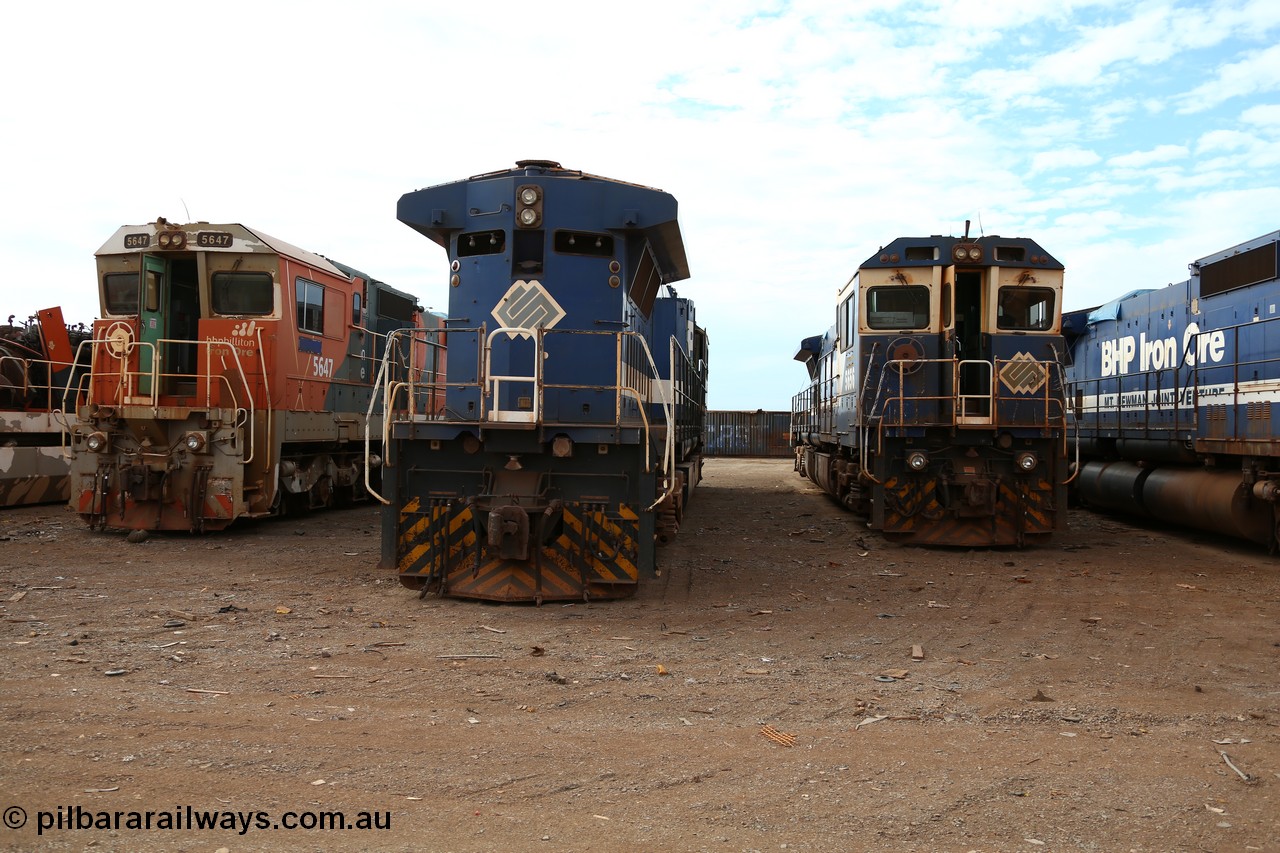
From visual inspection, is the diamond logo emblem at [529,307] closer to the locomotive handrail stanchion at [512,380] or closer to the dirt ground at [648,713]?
the locomotive handrail stanchion at [512,380]

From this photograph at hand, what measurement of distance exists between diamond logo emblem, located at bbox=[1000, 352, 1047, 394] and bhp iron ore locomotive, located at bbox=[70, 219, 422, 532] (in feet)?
31.6

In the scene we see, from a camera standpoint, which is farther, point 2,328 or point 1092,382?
point 1092,382

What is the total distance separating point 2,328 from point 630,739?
53.1 ft

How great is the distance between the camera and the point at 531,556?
316 inches

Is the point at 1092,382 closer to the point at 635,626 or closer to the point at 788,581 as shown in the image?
the point at 788,581

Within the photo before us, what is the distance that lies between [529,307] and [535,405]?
4.54 feet

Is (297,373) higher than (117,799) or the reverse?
higher

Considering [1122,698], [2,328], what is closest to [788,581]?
[1122,698]

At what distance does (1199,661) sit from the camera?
6418 mm

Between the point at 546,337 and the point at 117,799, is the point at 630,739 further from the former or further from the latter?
the point at 546,337

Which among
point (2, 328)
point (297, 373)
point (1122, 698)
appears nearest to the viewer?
point (1122, 698)

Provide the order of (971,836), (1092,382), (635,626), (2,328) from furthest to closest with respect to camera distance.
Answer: (1092,382), (2,328), (635,626), (971,836)

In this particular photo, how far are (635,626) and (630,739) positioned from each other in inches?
103

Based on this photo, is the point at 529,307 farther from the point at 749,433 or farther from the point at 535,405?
the point at 749,433
